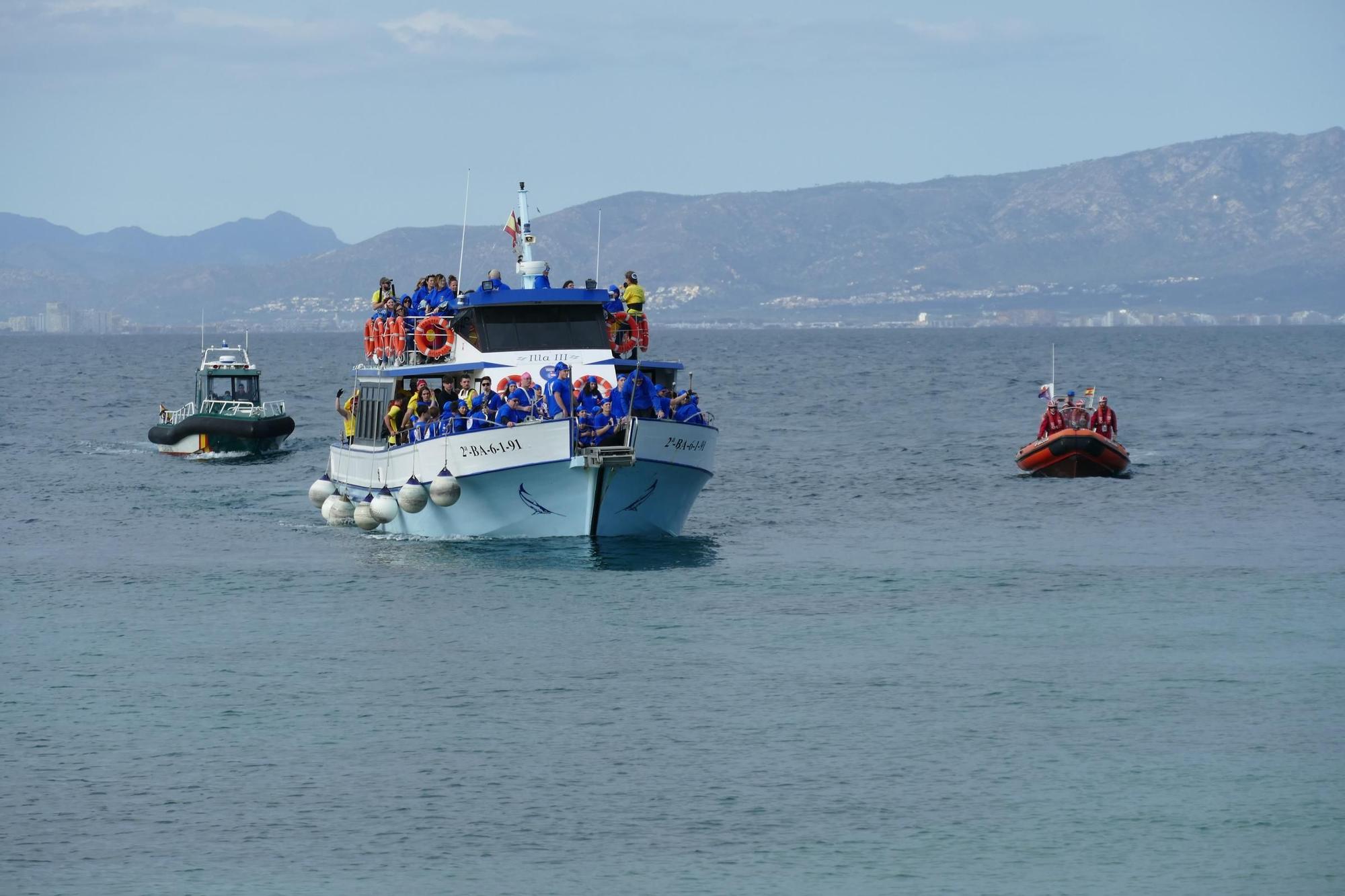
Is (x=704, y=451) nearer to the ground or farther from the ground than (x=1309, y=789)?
farther from the ground

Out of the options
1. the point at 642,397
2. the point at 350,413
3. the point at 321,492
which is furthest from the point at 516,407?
the point at 350,413

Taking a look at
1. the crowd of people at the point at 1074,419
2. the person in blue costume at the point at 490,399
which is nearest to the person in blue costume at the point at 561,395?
the person in blue costume at the point at 490,399

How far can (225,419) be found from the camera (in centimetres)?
7244

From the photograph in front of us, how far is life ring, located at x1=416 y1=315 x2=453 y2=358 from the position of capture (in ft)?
151

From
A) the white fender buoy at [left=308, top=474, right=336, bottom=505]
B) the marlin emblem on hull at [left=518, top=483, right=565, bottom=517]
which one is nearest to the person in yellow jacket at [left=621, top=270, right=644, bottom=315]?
the marlin emblem on hull at [left=518, top=483, right=565, bottom=517]

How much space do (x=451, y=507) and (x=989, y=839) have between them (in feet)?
72.7

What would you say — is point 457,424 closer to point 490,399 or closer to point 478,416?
point 478,416

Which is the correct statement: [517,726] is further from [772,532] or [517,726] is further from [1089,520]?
[1089,520]

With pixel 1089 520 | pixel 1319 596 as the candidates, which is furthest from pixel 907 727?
pixel 1089 520

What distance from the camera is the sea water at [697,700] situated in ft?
73.0

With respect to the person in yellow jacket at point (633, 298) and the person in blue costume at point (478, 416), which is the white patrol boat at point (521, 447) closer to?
the person in blue costume at point (478, 416)

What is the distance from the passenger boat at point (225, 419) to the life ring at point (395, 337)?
79.5 feet

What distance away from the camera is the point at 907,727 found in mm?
27406

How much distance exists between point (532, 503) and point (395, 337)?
8018 mm
